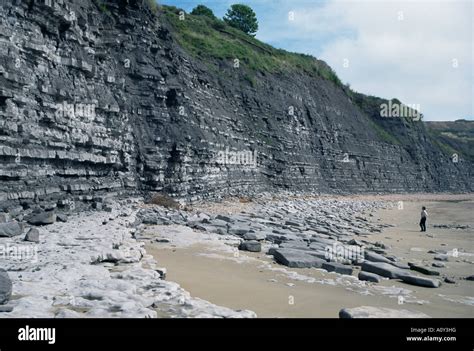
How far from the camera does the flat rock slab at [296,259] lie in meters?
7.57

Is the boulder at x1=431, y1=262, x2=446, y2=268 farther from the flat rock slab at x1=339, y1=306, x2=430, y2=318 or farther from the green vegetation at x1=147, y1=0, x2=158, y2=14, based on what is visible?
the green vegetation at x1=147, y1=0, x2=158, y2=14

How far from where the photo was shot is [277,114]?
→ 32250 mm

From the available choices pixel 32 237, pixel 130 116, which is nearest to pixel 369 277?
pixel 32 237

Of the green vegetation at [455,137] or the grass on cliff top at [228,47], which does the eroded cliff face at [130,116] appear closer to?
the grass on cliff top at [228,47]

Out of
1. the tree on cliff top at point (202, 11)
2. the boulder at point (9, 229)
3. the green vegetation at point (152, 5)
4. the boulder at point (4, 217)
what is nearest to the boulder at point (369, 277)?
the boulder at point (9, 229)

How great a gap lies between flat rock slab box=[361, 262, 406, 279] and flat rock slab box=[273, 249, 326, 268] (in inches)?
32.5

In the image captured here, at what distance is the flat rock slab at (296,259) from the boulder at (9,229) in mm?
4934

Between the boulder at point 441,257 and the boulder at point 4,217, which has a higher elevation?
the boulder at point 4,217

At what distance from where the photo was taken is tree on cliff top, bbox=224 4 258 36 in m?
54.4

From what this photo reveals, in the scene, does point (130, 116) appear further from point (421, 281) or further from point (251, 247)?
point (421, 281)
